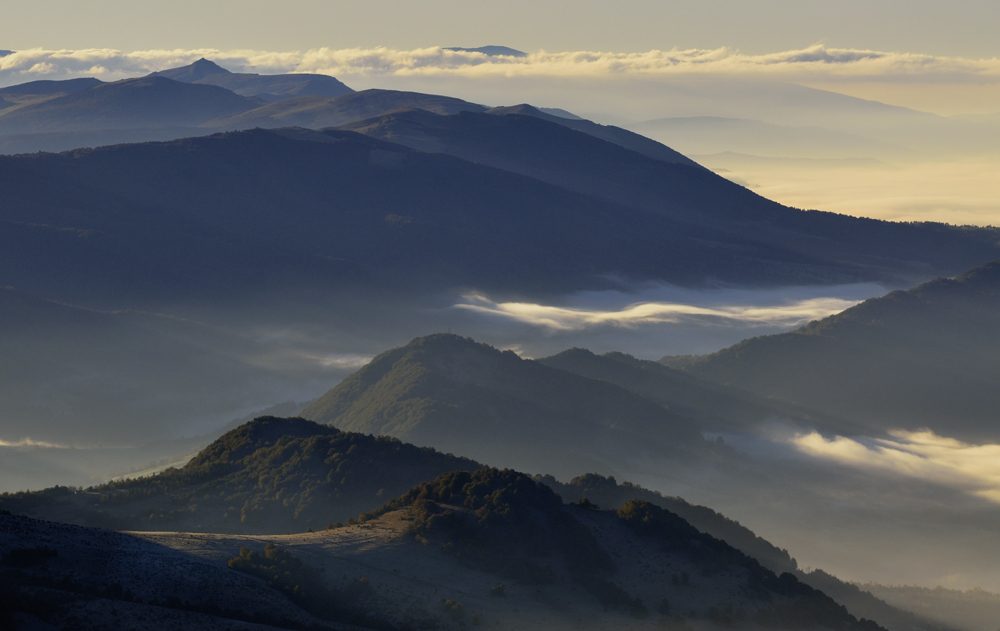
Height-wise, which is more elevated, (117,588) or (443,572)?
(117,588)

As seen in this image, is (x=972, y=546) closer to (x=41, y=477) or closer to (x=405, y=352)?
(x=405, y=352)

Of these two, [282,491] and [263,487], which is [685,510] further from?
[263,487]

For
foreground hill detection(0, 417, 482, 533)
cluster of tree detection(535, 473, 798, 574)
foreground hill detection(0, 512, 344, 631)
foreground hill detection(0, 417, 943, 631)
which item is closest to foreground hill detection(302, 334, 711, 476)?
cluster of tree detection(535, 473, 798, 574)

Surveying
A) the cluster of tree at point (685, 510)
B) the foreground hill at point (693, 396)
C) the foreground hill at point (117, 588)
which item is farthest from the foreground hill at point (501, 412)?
the foreground hill at point (117, 588)

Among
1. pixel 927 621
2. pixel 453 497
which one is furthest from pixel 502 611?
pixel 927 621

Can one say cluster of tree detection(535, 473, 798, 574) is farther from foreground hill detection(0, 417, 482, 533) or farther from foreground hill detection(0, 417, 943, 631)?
foreground hill detection(0, 417, 482, 533)

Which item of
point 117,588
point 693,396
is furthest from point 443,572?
point 693,396
